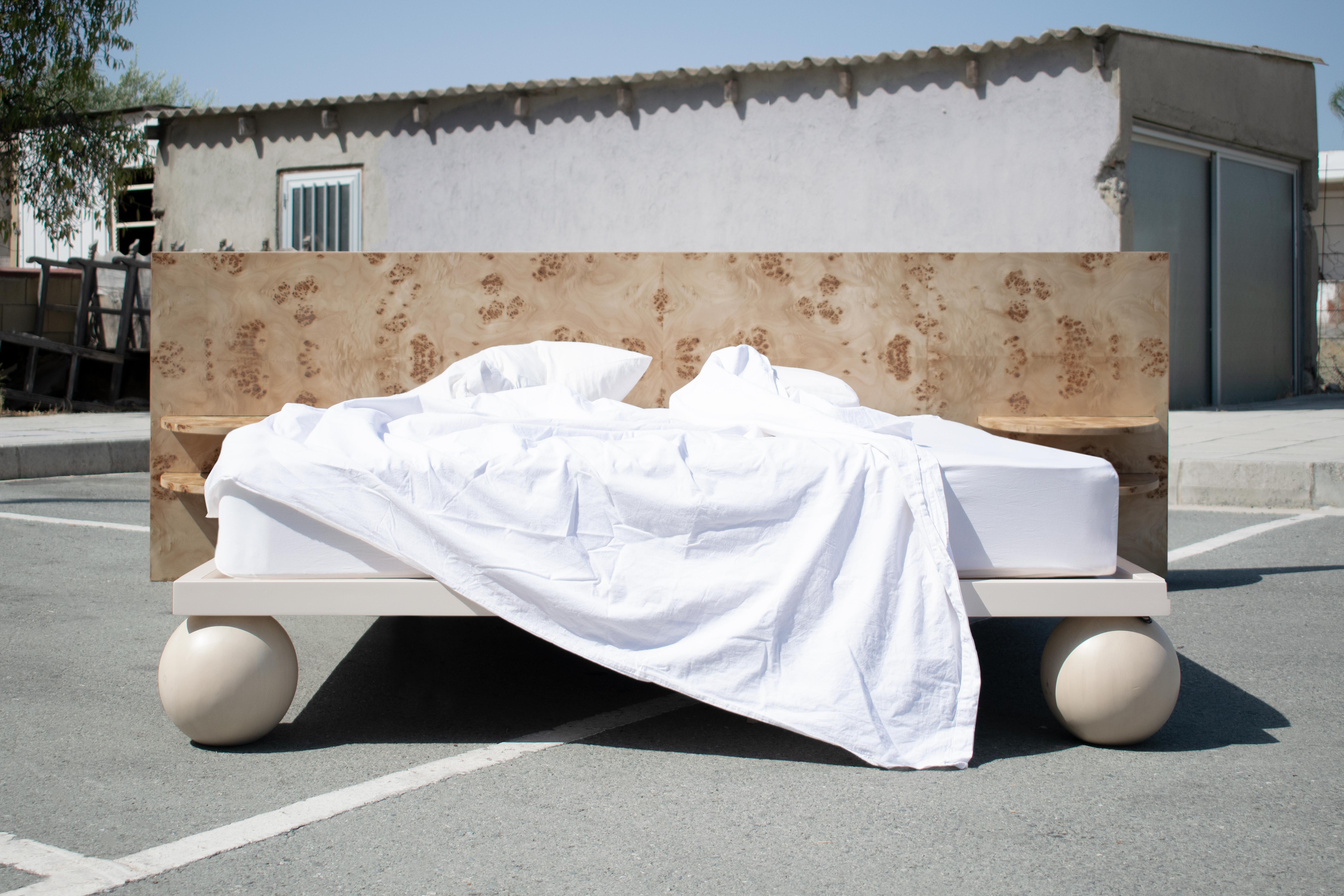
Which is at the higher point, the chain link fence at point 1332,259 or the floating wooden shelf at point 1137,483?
the chain link fence at point 1332,259

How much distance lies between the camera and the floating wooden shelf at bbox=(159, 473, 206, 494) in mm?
3936

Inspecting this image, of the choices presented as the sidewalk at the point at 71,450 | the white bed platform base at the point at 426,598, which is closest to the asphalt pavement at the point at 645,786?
Result: the white bed platform base at the point at 426,598

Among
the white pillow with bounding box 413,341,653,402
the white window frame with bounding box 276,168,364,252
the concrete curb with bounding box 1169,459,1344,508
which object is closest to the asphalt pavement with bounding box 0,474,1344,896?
the white pillow with bounding box 413,341,653,402

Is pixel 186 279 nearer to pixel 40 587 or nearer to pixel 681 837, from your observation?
pixel 40 587

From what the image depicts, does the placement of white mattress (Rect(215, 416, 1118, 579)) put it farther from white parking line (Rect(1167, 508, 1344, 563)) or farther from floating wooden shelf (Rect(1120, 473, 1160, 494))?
white parking line (Rect(1167, 508, 1344, 563))

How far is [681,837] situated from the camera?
2.26 m

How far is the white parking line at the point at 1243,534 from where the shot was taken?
222 inches

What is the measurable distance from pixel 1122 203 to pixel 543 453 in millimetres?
8708

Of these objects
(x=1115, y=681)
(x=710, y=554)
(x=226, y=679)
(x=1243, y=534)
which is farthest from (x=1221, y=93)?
(x=226, y=679)

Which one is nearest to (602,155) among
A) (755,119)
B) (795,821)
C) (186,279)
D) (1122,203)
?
(755,119)

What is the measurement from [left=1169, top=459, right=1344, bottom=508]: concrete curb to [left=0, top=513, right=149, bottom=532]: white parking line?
245 inches

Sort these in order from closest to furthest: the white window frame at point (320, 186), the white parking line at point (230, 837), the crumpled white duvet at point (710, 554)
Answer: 1. the white parking line at point (230, 837)
2. the crumpled white duvet at point (710, 554)
3. the white window frame at point (320, 186)

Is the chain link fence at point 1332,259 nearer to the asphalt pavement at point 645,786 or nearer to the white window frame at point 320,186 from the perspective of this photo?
the white window frame at point 320,186

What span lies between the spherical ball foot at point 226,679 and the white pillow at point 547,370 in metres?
1.37
